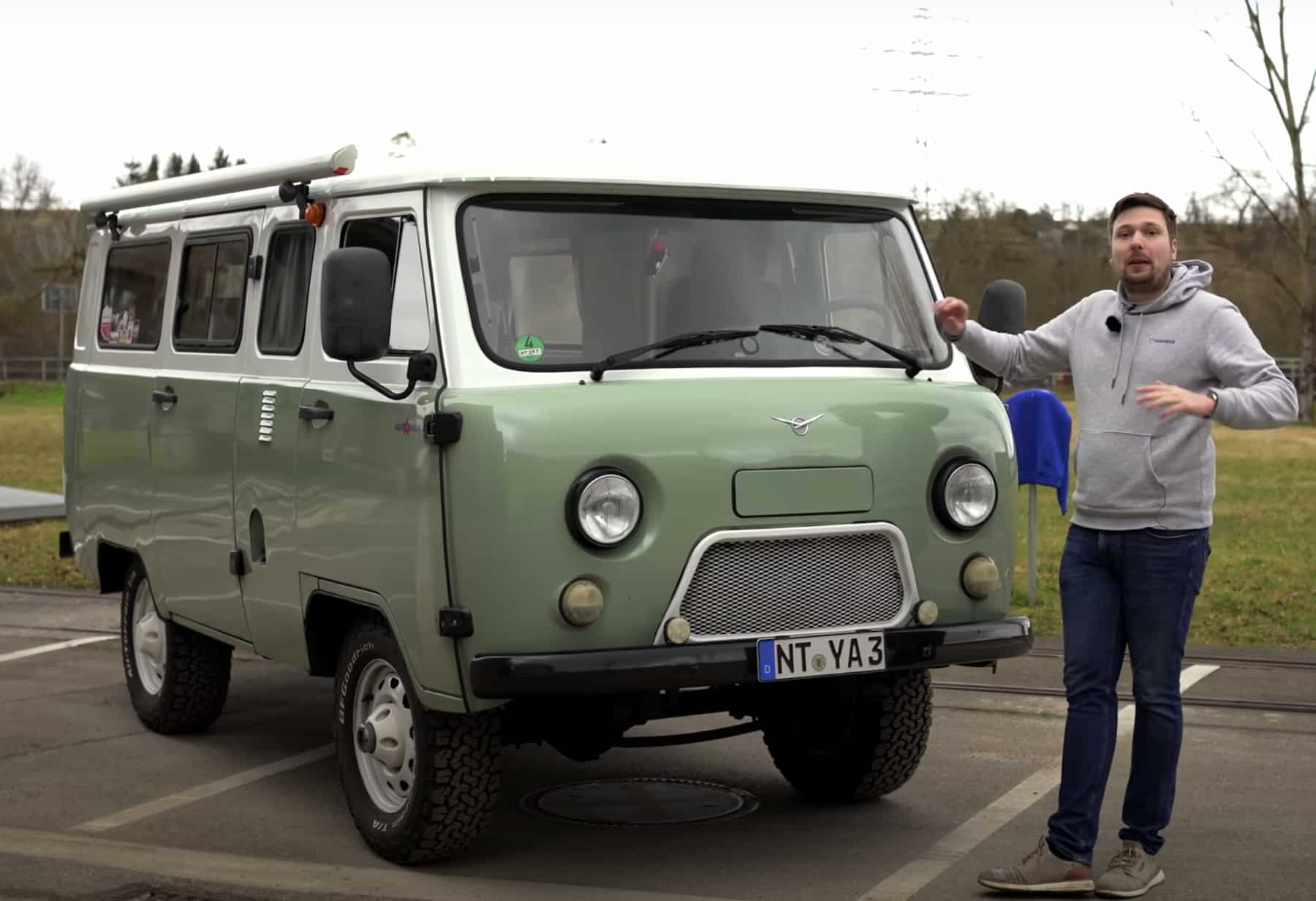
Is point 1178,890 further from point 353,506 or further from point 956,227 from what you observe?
point 956,227

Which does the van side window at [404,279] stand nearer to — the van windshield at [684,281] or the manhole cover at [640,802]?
the van windshield at [684,281]

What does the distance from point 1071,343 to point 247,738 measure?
14.0ft

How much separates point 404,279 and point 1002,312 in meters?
2.05

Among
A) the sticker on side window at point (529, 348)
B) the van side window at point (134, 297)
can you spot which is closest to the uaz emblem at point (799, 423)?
the sticker on side window at point (529, 348)

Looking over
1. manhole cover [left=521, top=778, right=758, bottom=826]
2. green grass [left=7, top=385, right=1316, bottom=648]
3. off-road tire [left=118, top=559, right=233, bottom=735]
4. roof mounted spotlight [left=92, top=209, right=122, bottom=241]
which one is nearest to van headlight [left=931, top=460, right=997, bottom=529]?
manhole cover [left=521, top=778, right=758, bottom=826]

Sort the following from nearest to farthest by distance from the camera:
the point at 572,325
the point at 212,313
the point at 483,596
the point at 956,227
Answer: the point at 483,596 < the point at 572,325 < the point at 212,313 < the point at 956,227

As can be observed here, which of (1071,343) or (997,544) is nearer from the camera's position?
(1071,343)

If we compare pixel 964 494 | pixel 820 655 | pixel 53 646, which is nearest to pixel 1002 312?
pixel 964 494

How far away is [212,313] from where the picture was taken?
A: 7910mm

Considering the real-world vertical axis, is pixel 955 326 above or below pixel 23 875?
above

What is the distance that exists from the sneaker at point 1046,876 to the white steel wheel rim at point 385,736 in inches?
73.5

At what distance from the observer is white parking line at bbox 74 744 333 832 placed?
22.7 ft

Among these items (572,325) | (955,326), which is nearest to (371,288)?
(572,325)

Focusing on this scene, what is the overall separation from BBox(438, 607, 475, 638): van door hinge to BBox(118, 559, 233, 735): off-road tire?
9.14 feet
